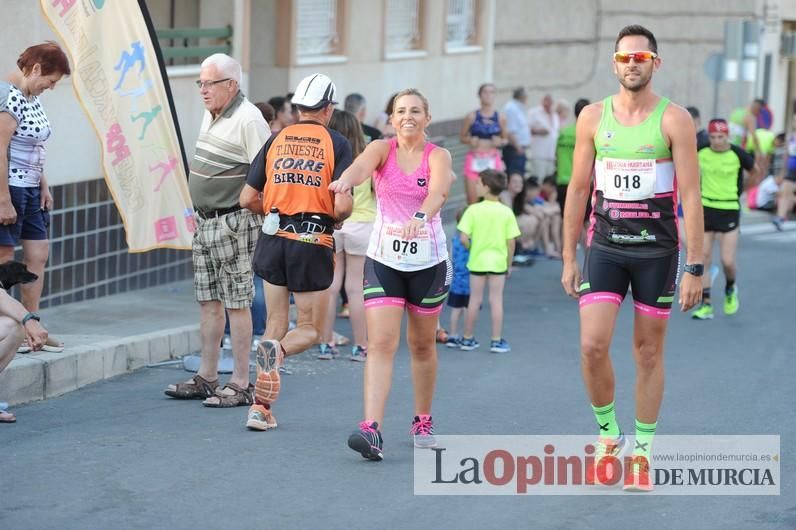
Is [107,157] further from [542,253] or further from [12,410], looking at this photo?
[542,253]

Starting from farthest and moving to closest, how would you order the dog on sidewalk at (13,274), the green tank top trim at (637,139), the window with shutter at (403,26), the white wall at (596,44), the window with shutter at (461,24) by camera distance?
the white wall at (596,44) < the window with shutter at (461,24) < the window with shutter at (403,26) < the dog on sidewalk at (13,274) < the green tank top trim at (637,139)

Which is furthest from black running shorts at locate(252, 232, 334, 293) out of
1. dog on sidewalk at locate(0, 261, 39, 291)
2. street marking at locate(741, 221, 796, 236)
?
street marking at locate(741, 221, 796, 236)

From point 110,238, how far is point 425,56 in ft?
25.7

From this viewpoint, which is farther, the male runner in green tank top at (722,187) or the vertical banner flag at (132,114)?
the male runner in green tank top at (722,187)

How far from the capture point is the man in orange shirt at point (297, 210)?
7.68 meters

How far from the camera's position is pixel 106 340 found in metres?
9.80

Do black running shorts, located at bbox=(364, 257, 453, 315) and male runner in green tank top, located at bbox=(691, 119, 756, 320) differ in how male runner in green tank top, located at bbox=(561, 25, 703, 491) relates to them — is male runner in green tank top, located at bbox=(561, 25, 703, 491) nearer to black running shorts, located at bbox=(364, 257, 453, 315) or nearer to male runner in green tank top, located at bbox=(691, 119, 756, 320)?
black running shorts, located at bbox=(364, 257, 453, 315)

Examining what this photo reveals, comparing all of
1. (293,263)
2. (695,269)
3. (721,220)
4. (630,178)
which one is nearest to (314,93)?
(293,263)

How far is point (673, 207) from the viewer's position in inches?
262

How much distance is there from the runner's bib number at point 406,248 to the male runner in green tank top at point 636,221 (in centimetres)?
74

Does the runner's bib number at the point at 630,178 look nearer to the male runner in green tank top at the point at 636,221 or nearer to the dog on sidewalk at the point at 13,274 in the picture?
the male runner in green tank top at the point at 636,221

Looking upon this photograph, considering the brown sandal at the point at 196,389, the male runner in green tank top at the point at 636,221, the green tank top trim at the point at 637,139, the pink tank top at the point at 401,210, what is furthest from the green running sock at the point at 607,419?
the brown sandal at the point at 196,389

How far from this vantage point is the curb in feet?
27.7
